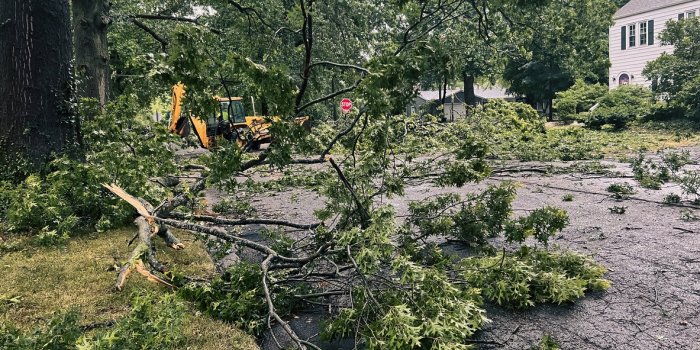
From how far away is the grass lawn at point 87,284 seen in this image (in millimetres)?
3307

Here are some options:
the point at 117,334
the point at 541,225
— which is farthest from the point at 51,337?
the point at 541,225

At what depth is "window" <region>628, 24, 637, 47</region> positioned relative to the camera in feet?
122

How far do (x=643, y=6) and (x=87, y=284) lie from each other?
136 ft

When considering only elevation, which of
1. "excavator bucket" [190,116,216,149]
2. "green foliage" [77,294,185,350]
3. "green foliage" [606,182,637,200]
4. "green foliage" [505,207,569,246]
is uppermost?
"excavator bucket" [190,116,216,149]

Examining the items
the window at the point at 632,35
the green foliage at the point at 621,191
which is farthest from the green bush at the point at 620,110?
the green foliage at the point at 621,191

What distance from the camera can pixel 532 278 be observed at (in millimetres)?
3695

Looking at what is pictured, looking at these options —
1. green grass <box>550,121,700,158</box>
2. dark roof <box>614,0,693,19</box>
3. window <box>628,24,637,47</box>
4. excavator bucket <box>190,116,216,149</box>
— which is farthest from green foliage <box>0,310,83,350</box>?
window <box>628,24,637,47</box>

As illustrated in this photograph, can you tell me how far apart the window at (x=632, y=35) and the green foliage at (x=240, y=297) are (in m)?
40.6

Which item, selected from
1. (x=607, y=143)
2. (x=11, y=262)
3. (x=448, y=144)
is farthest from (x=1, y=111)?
(x=607, y=143)

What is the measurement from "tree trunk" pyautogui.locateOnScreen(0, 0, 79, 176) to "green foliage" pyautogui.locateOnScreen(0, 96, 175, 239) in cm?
28

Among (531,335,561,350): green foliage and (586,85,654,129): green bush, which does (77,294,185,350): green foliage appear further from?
(586,85,654,129): green bush

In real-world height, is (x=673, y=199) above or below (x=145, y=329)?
below

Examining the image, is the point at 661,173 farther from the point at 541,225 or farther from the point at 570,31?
the point at 541,225

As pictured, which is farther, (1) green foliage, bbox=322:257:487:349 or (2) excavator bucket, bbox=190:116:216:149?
(2) excavator bucket, bbox=190:116:216:149
